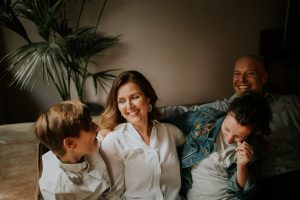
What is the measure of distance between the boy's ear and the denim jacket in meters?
0.57

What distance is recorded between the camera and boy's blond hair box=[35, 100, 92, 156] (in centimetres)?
109

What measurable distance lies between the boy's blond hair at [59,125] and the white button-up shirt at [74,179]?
65mm

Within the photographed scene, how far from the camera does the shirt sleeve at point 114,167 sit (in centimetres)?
127

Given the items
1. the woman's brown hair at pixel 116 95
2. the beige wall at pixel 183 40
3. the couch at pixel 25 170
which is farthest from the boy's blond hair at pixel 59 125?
the beige wall at pixel 183 40

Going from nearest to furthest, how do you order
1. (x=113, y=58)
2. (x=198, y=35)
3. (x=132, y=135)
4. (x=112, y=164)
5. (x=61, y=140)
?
(x=61, y=140)
(x=112, y=164)
(x=132, y=135)
(x=113, y=58)
(x=198, y=35)

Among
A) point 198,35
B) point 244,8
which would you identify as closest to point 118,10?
point 198,35

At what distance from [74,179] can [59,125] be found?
217 millimetres

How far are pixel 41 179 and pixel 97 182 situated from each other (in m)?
0.22

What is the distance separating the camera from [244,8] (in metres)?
3.47

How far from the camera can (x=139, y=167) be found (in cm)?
131

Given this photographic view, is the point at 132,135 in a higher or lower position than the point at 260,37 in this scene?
lower

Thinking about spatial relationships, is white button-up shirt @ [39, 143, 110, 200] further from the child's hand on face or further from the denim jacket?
the child's hand on face

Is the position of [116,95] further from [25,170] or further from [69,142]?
[25,170]

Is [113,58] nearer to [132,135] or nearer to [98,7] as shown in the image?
[98,7]
